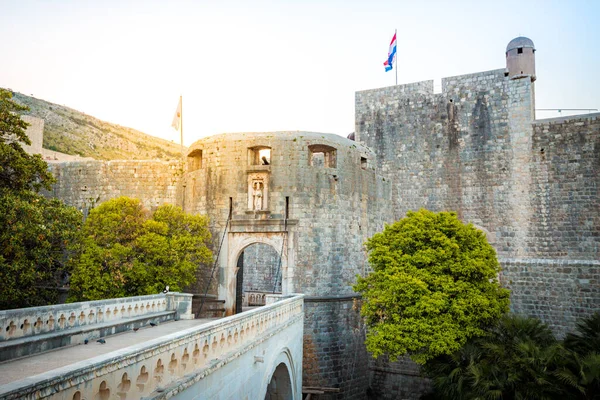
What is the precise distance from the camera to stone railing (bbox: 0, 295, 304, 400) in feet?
13.8

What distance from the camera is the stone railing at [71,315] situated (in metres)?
8.21

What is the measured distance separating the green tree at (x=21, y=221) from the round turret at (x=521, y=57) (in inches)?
802

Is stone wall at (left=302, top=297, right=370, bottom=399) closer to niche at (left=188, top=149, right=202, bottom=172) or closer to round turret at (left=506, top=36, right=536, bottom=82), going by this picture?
niche at (left=188, top=149, right=202, bottom=172)

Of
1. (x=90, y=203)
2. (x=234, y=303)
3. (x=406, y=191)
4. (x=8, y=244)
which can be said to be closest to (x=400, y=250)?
(x=234, y=303)

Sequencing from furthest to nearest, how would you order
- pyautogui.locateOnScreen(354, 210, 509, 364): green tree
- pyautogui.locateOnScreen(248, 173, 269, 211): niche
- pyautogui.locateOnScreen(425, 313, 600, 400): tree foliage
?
1. pyautogui.locateOnScreen(248, 173, 269, 211): niche
2. pyautogui.locateOnScreen(354, 210, 509, 364): green tree
3. pyautogui.locateOnScreen(425, 313, 600, 400): tree foliage

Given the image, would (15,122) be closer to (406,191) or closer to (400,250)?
(400,250)

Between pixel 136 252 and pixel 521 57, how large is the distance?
765 inches

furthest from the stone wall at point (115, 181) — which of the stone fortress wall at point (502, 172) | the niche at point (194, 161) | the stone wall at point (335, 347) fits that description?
the stone fortress wall at point (502, 172)

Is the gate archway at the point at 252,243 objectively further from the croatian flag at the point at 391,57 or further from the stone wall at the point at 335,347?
the croatian flag at the point at 391,57

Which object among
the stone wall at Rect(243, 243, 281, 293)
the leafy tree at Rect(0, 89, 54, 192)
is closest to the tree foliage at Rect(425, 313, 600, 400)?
the stone wall at Rect(243, 243, 281, 293)

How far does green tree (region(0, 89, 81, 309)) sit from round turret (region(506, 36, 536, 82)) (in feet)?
66.8

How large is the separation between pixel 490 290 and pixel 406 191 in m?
8.80

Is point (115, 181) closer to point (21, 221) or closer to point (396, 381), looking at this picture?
point (21, 221)

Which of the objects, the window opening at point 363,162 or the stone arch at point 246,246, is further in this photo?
the window opening at point 363,162
